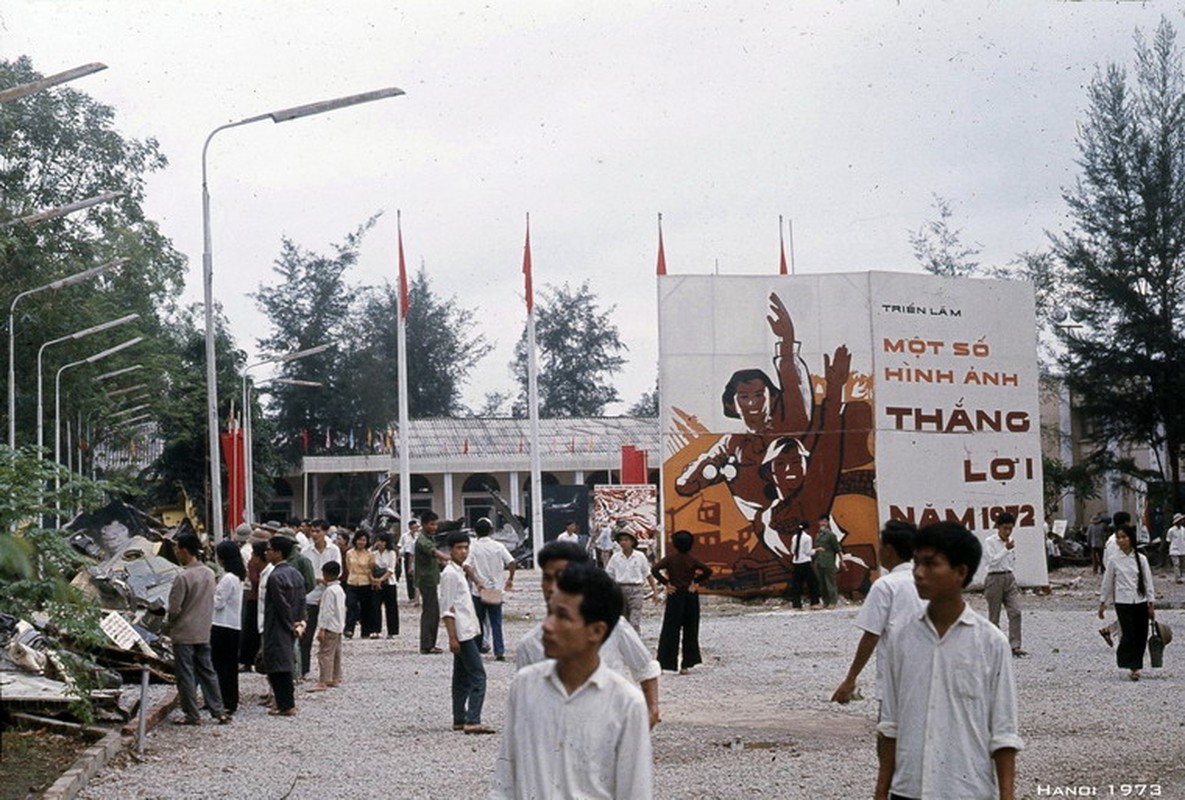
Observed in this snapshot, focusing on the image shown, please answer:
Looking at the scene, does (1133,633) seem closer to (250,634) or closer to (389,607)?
(250,634)

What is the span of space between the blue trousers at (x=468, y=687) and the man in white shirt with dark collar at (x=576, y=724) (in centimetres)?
866

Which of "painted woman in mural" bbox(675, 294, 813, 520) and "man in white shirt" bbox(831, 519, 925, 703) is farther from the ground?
"painted woman in mural" bbox(675, 294, 813, 520)

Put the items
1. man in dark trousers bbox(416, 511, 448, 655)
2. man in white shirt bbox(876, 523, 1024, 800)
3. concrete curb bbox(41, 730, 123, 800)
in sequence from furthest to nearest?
1. man in dark trousers bbox(416, 511, 448, 655)
2. concrete curb bbox(41, 730, 123, 800)
3. man in white shirt bbox(876, 523, 1024, 800)

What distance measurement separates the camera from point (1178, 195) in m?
47.6

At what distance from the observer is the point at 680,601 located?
18.3 metres

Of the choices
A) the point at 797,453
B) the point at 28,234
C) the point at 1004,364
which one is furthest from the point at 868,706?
the point at 28,234

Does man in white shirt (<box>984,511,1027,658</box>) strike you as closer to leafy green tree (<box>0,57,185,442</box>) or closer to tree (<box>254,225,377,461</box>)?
leafy green tree (<box>0,57,185,442</box>)

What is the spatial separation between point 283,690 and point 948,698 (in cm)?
1055

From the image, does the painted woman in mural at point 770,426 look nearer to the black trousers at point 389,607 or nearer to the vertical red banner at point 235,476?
the black trousers at point 389,607

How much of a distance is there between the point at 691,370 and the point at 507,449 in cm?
3749

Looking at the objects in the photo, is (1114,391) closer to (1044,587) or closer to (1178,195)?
(1178,195)

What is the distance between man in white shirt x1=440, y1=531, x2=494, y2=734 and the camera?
1295 centimetres

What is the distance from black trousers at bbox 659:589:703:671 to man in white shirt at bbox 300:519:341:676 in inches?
140

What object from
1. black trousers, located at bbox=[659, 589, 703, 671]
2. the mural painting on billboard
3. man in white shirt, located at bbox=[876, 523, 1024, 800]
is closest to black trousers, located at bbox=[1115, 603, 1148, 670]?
black trousers, located at bbox=[659, 589, 703, 671]
